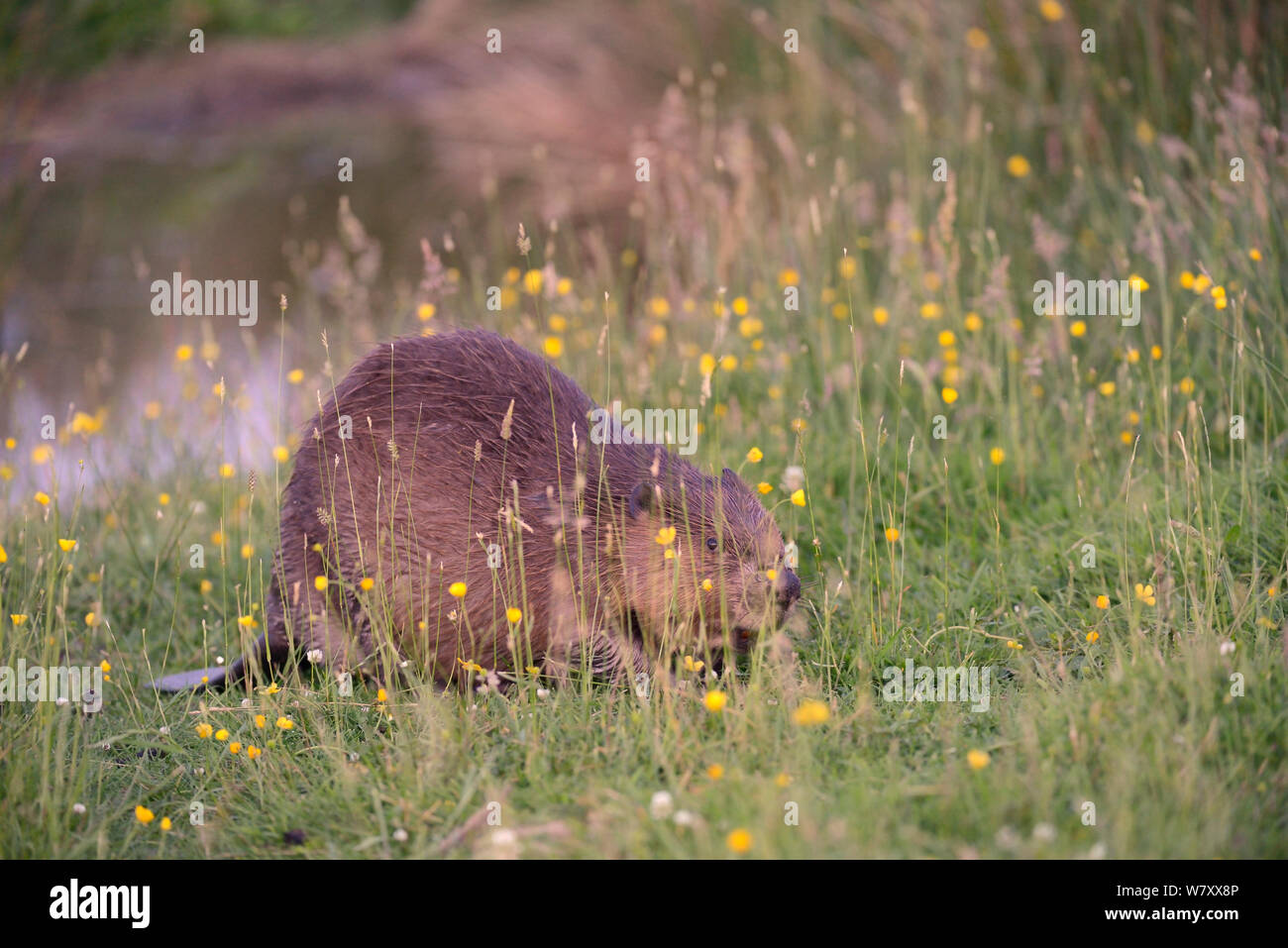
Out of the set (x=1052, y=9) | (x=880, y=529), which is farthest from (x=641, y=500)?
(x=1052, y=9)

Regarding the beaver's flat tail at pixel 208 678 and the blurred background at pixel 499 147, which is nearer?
the beaver's flat tail at pixel 208 678

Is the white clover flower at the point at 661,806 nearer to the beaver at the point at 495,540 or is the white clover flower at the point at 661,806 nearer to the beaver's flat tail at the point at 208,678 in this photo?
the beaver at the point at 495,540

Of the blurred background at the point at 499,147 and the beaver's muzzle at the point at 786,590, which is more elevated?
the blurred background at the point at 499,147

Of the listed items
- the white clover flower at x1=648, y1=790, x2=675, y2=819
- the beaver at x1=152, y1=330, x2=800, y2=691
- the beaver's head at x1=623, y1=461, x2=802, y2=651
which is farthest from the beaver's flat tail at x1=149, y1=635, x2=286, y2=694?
the white clover flower at x1=648, y1=790, x2=675, y2=819

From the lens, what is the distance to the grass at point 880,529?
2621mm

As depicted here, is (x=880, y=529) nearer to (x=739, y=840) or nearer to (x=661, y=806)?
(x=661, y=806)

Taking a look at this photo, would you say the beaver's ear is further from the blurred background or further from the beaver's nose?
the blurred background

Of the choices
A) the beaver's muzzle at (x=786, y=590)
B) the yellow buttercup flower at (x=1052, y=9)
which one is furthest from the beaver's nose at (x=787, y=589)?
the yellow buttercup flower at (x=1052, y=9)

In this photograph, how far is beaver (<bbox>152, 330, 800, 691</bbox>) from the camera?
3455 millimetres

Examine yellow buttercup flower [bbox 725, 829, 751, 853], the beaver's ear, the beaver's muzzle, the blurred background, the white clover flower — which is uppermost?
the blurred background

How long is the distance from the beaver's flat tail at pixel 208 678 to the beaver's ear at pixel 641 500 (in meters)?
1.14

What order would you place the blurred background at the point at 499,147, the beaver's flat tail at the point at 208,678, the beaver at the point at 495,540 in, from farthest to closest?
the blurred background at the point at 499,147, the beaver's flat tail at the point at 208,678, the beaver at the point at 495,540

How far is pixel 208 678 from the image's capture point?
3.59 m

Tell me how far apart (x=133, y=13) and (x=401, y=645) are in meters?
10.3
